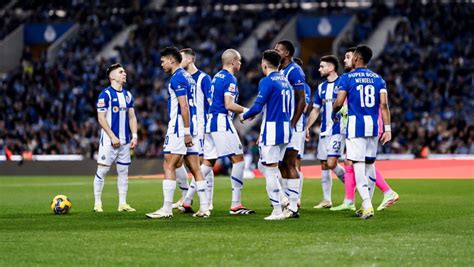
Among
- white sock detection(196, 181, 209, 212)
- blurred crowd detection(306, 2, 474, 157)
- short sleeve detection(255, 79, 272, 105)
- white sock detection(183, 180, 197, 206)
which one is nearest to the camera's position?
short sleeve detection(255, 79, 272, 105)

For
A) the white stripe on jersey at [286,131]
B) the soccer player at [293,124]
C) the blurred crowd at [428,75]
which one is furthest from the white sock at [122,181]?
the blurred crowd at [428,75]

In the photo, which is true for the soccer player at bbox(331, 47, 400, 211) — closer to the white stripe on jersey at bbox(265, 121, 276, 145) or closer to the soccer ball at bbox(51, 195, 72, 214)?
the white stripe on jersey at bbox(265, 121, 276, 145)

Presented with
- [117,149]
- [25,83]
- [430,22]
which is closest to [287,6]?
[430,22]

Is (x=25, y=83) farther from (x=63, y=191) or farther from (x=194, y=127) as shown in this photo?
(x=194, y=127)

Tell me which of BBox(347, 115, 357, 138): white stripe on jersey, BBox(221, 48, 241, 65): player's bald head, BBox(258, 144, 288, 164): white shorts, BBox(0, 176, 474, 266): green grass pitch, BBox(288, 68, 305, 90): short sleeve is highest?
BBox(221, 48, 241, 65): player's bald head

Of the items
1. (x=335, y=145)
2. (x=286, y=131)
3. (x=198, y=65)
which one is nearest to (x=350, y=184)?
(x=335, y=145)

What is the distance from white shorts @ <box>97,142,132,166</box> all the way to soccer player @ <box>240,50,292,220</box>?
3228 millimetres

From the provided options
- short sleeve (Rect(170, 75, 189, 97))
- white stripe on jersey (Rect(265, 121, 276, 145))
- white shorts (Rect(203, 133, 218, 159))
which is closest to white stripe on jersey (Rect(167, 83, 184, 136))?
short sleeve (Rect(170, 75, 189, 97))

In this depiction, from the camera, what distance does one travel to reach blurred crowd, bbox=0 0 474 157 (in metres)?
37.0

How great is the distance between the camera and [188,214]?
49.0 ft

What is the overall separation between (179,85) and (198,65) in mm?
30306

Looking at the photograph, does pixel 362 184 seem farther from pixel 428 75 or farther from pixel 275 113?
pixel 428 75

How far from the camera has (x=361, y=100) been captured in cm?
1384

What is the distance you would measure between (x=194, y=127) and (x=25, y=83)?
3278 cm
